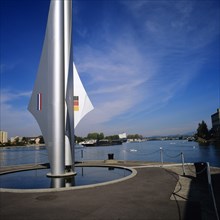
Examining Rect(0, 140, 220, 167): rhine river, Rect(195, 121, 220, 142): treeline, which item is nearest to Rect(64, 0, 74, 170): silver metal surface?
Rect(0, 140, 220, 167): rhine river

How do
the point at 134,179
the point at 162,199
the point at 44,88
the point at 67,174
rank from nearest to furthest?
the point at 162,199
the point at 134,179
the point at 67,174
the point at 44,88

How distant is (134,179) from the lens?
12898mm

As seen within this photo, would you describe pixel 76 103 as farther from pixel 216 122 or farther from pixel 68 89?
pixel 216 122

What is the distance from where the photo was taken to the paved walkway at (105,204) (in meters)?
7.08

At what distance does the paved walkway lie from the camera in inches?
279

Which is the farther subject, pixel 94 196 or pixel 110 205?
pixel 94 196

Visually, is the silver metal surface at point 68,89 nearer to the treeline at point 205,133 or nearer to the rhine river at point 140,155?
the rhine river at point 140,155

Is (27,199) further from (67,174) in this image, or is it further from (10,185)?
(67,174)

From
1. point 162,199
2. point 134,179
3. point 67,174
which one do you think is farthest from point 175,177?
point 67,174

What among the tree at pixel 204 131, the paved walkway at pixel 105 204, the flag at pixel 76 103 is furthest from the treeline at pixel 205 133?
the paved walkway at pixel 105 204

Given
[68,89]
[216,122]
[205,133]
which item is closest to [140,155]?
[68,89]

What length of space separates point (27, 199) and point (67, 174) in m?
6.22

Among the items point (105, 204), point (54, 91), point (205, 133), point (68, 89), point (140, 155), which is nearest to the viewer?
point (105, 204)

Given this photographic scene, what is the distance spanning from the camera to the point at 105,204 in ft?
27.0
